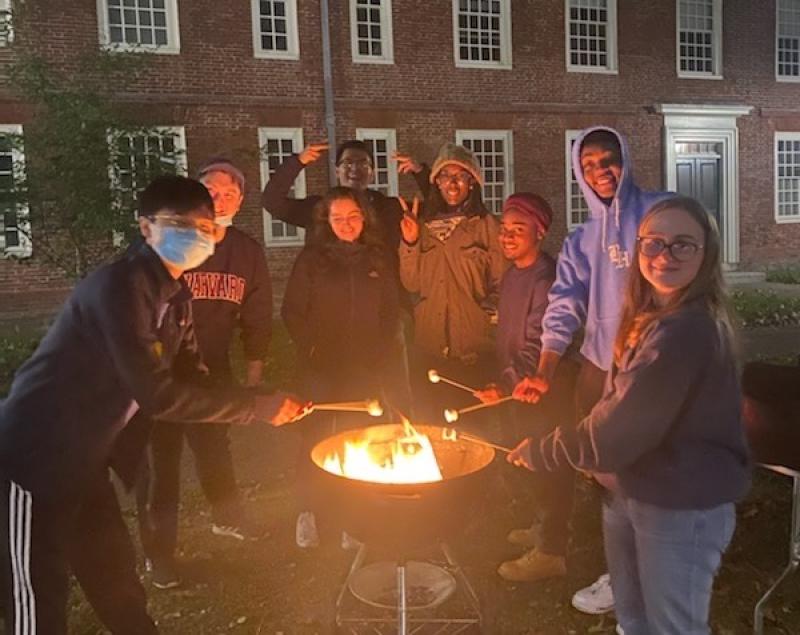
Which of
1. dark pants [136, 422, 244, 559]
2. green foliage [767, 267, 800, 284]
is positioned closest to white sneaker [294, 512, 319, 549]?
dark pants [136, 422, 244, 559]

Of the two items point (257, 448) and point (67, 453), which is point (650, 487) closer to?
point (67, 453)

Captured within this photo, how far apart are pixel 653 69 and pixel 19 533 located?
21.0m

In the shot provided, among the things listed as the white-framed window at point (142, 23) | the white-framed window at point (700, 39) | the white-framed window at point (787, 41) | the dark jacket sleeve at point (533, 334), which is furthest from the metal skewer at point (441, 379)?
the white-framed window at point (787, 41)

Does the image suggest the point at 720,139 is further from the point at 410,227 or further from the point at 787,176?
the point at 410,227

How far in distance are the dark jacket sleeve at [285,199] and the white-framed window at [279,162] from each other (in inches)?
463

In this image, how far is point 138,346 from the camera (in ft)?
9.72

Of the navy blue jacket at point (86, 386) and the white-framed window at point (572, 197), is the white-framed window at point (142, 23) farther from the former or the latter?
the navy blue jacket at point (86, 386)

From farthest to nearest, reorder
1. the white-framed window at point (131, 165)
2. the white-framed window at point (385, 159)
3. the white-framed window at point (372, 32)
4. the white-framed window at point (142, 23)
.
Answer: the white-framed window at point (385, 159) → the white-framed window at point (372, 32) → the white-framed window at point (142, 23) → the white-framed window at point (131, 165)

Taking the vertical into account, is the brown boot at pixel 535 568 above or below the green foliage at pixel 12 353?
below

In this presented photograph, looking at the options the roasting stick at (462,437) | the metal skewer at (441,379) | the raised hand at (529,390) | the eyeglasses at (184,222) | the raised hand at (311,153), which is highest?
the raised hand at (311,153)

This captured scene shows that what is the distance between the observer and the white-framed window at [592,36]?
20188 mm

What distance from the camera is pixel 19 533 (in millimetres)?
2883

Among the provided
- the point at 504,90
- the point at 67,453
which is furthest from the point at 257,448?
the point at 504,90

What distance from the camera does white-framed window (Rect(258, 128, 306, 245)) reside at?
687 inches
